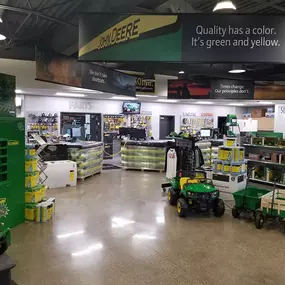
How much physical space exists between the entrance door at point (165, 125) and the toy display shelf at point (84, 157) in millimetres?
6513

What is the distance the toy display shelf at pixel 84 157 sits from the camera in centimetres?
936

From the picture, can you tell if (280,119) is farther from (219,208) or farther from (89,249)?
(89,249)

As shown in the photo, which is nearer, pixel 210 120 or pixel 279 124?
pixel 279 124

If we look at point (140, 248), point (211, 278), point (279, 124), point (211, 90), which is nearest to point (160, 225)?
point (140, 248)

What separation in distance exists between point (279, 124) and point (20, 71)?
10.9 m

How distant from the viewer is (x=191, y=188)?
20.2ft

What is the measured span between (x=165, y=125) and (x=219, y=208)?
34.9 feet

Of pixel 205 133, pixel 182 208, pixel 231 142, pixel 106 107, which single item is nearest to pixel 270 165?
pixel 231 142

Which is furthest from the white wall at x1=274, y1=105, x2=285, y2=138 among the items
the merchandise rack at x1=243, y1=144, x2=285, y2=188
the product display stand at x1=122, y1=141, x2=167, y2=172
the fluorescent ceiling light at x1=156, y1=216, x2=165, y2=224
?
the fluorescent ceiling light at x1=156, y1=216, x2=165, y2=224

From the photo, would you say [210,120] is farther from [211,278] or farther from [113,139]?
[211,278]

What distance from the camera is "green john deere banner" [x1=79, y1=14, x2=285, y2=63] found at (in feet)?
11.3

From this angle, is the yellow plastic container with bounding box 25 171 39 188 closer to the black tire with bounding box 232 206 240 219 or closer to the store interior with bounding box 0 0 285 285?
the store interior with bounding box 0 0 285 285

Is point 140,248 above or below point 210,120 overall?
below

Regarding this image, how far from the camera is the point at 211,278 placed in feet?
12.1
